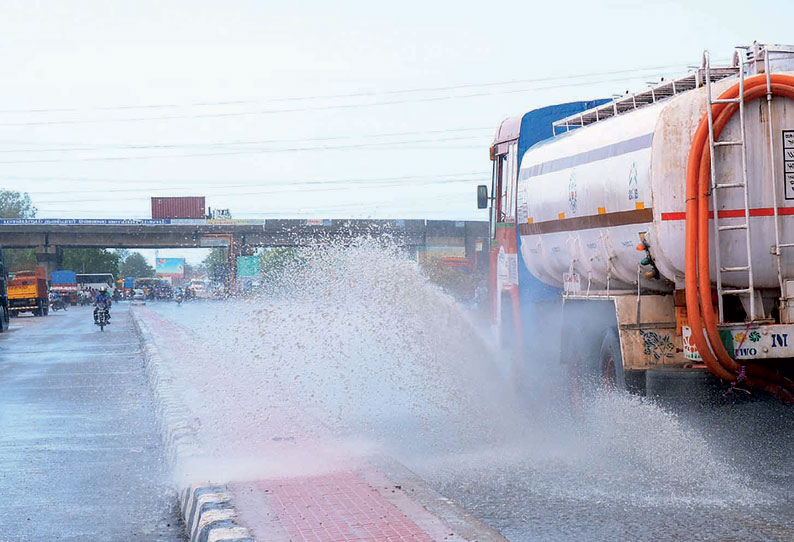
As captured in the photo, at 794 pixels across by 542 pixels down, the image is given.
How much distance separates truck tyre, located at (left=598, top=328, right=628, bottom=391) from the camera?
29.2 feet

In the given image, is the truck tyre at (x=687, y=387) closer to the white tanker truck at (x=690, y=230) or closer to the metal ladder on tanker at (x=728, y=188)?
the white tanker truck at (x=690, y=230)

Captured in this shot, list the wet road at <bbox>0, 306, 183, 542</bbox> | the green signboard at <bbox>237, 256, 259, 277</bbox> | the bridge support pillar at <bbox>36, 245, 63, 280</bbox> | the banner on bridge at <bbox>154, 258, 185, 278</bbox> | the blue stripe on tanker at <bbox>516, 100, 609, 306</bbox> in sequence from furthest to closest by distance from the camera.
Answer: the banner on bridge at <bbox>154, 258, 185, 278</bbox> < the bridge support pillar at <bbox>36, 245, 63, 280</bbox> < the green signboard at <bbox>237, 256, 259, 277</bbox> < the blue stripe on tanker at <bbox>516, 100, 609, 306</bbox> < the wet road at <bbox>0, 306, 183, 542</bbox>

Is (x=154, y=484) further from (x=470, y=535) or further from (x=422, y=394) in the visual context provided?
(x=422, y=394)

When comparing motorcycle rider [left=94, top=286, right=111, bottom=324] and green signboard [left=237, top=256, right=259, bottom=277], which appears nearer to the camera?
motorcycle rider [left=94, top=286, right=111, bottom=324]

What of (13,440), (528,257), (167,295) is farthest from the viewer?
(167,295)

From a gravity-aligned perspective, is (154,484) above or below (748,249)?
below

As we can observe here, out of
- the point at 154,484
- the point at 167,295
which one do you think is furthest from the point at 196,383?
the point at 167,295

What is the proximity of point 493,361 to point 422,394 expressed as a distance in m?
1.09

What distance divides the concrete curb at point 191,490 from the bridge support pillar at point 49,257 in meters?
85.6

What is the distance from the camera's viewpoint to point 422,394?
1273 cm

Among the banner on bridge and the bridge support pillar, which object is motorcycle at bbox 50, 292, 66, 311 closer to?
the bridge support pillar

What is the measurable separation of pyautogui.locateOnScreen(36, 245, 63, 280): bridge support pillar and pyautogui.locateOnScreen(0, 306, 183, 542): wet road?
3179 inches

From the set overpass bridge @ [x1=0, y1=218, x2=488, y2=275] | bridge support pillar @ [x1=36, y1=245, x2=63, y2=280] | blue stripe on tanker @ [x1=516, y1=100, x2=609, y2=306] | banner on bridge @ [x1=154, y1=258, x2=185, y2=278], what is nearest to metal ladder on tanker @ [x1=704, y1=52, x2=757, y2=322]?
blue stripe on tanker @ [x1=516, y1=100, x2=609, y2=306]

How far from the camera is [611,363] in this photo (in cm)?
939
